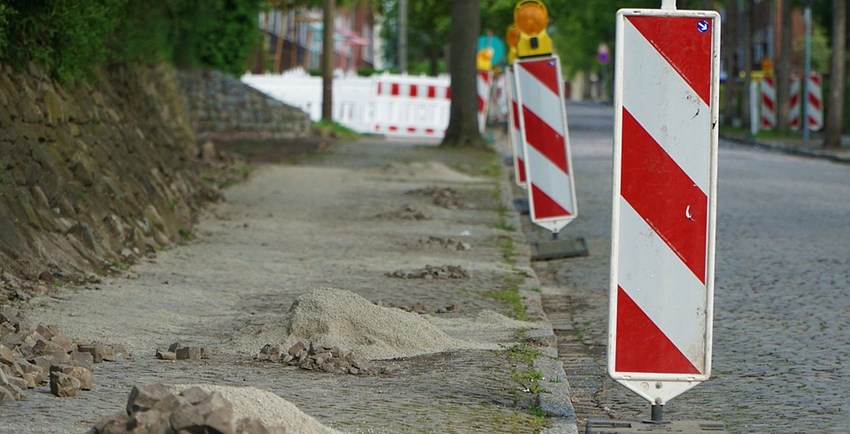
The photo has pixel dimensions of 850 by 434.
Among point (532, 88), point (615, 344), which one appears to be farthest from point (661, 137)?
point (532, 88)

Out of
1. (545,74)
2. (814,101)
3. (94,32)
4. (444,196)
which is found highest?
(94,32)

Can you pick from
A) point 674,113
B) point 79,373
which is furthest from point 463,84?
point 674,113

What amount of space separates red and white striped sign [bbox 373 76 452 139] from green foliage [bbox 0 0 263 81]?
13.7m

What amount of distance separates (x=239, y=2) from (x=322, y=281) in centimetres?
1985

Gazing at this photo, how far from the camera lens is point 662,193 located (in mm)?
5699

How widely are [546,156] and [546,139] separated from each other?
5.7 inches

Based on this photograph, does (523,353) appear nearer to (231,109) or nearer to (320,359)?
(320,359)

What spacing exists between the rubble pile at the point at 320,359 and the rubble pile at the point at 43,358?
654 millimetres

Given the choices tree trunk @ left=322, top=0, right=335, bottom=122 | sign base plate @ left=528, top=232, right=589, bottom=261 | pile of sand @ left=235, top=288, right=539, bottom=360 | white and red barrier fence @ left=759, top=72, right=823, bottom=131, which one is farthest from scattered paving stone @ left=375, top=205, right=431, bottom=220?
white and red barrier fence @ left=759, top=72, right=823, bottom=131

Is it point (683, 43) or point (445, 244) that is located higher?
point (683, 43)

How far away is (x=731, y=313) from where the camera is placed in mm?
9453

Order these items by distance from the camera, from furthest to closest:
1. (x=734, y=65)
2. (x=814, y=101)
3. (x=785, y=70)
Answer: (x=734, y=65) < (x=785, y=70) < (x=814, y=101)

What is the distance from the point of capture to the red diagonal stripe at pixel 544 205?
12688mm

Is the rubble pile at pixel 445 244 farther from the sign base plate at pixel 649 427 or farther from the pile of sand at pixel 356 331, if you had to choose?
the sign base plate at pixel 649 427
